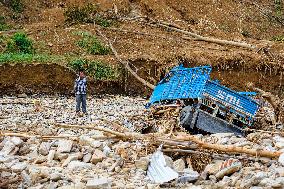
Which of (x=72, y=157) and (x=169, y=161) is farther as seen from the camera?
(x=72, y=157)

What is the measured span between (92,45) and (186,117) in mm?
10647

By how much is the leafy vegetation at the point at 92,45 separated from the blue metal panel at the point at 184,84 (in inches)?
309

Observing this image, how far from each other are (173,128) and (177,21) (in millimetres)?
14131

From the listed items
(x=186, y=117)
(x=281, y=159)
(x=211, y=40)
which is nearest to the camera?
(x=281, y=159)

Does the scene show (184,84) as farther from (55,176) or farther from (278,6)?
(278,6)

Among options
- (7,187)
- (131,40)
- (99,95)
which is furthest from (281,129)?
(131,40)

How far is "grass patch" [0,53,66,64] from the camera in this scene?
19797 millimetres

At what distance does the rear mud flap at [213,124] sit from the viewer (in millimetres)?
12828

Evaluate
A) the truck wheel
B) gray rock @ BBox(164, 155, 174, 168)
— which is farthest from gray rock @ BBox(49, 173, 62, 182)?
the truck wheel

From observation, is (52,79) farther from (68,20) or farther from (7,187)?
(7,187)

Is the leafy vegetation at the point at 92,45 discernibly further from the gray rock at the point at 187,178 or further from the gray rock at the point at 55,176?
the gray rock at the point at 187,178

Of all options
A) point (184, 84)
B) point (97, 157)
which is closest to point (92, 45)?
point (184, 84)

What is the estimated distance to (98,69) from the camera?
68.0ft

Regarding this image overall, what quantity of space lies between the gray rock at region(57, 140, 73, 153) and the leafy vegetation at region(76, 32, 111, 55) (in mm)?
12267
